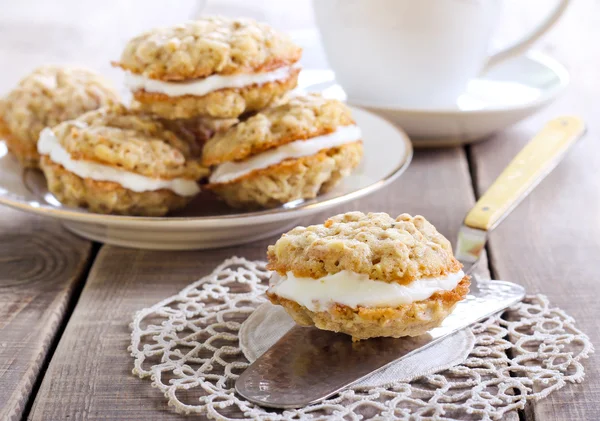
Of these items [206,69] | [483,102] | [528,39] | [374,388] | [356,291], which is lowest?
[483,102]

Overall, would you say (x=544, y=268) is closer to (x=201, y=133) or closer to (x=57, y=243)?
(x=201, y=133)

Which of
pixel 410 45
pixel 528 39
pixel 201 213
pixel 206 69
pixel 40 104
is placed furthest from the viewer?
pixel 528 39

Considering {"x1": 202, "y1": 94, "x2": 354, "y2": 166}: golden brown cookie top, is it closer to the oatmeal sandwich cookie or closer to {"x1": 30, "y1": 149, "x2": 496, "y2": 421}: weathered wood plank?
the oatmeal sandwich cookie

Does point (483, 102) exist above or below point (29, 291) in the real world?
below

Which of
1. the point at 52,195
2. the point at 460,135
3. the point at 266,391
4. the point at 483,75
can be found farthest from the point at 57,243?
the point at 483,75

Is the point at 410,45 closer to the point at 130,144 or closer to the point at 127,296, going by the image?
the point at 130,144

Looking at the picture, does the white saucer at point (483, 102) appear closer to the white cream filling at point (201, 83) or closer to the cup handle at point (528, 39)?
the cup handle at point (528, 39)

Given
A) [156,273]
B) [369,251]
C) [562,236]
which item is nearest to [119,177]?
[156,273]
